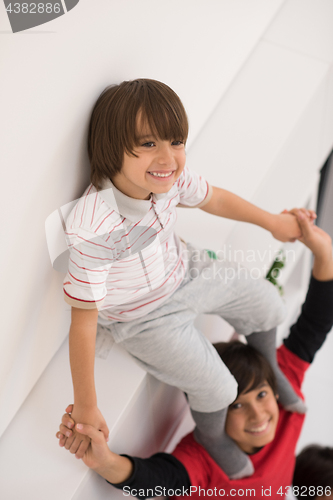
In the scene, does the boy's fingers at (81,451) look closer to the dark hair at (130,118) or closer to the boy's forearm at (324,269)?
the dark hair at (130,118)

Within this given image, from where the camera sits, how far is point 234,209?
3.02ft

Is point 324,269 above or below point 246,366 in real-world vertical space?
above

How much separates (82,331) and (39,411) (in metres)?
0.22

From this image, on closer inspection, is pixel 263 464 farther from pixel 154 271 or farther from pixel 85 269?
pixel 85 269

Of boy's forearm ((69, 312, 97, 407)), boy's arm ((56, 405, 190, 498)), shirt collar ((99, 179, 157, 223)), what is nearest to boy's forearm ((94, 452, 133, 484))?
boy's arm ((56, 405, 190, 498))

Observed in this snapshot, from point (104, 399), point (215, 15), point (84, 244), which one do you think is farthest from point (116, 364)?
point (215, 15)

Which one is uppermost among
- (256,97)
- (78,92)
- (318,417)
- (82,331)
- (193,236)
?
(256,97)

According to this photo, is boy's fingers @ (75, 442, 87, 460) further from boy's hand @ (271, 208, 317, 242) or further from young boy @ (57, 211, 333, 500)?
boy's hand @ (271, 208, 317, 242)

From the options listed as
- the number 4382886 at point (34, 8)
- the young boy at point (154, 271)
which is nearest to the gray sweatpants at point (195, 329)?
the young boy at point (154, 271)

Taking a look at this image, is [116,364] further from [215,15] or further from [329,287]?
[215,15]

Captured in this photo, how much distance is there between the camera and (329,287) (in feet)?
3.40

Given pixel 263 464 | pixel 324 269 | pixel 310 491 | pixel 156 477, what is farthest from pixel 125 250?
pixel 310 491

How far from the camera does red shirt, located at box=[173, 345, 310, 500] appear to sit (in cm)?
95

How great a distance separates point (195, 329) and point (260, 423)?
27 cm
